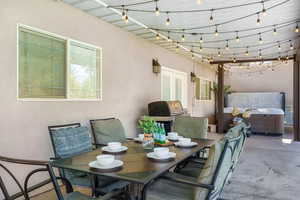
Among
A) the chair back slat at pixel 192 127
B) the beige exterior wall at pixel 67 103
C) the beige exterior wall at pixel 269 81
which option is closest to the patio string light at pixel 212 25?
the beige exterior wall at pixel 67 103

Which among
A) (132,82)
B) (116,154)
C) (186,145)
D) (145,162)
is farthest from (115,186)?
(132,82)

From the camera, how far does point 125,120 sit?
480 centimetres

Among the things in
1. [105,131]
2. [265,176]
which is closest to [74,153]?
[105,131]

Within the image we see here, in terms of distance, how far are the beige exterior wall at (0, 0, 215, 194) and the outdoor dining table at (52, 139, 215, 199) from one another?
108 cm

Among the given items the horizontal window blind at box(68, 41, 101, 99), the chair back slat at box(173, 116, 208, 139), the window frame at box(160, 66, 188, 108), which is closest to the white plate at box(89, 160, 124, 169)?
the chair back slat at box(173, 116, 208, 139)

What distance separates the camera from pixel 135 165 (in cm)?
194

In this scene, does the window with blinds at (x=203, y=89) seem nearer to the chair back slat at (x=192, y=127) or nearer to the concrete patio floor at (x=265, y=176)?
the concrete patio floor at (x=265, y=176)

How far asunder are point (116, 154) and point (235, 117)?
266 inches

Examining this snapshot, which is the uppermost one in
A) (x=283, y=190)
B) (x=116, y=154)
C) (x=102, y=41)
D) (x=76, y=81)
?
(x=102, y=41)

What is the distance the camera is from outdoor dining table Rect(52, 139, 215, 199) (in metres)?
1.68

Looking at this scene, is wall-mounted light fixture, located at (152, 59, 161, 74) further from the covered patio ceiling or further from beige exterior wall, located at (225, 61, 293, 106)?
beige exterior wall, located at (225, 61, 293, 106)

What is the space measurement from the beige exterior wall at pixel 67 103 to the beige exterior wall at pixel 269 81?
5764 millimetres

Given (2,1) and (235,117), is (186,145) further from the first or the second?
(235,117)

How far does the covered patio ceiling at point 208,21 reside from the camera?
11.1 feet
